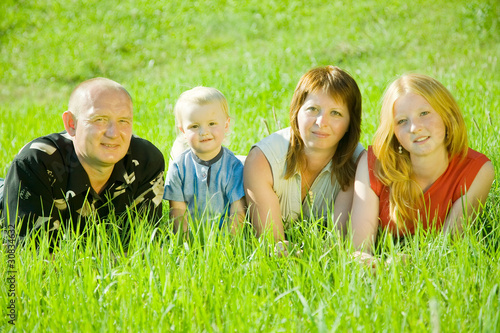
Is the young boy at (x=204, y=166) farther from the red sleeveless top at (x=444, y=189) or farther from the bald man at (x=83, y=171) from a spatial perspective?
the red sleeveless top at (x=444, y=189)

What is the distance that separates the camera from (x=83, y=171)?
12.2 feet

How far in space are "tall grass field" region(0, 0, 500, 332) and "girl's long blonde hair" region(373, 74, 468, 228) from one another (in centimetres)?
33

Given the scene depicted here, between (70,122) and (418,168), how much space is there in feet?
7.88

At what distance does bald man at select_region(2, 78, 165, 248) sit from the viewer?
354 centimetres

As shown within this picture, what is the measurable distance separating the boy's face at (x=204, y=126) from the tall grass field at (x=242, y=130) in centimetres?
A: 44

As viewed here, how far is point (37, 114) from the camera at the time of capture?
8211mm

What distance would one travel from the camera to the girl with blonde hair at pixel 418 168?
3674mm

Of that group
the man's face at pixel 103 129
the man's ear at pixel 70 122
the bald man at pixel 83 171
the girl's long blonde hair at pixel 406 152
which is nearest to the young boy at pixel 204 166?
the bald man at pixel 83 171

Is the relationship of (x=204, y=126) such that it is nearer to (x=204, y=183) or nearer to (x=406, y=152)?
(x=204, y=183)

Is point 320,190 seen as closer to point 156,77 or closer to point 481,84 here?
point 481,84

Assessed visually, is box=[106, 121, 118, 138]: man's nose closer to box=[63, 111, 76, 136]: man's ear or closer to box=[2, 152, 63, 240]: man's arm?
box=[63, 111, 76, 136]: man's ear

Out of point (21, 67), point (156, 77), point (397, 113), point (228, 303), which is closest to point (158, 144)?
point (397, 113)

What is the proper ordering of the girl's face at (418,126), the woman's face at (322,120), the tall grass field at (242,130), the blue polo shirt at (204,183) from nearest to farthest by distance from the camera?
the tall grass field at (242,130)
the girl's face at (418,126)
the woman's face at (322,120)
the blue polo shirt at (204,183)

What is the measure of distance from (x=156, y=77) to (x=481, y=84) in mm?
6225
